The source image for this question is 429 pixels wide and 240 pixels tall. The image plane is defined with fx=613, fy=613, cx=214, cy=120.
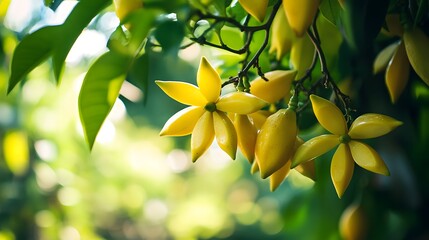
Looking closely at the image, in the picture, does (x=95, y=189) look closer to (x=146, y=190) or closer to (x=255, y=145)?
(x=146, y=190)

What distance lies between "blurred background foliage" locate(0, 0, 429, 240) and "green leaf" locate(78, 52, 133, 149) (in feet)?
0.13

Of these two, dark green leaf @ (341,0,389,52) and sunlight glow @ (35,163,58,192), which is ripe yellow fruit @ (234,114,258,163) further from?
sunlight glow @ (35,163,58,192)

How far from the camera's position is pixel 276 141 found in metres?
0.45

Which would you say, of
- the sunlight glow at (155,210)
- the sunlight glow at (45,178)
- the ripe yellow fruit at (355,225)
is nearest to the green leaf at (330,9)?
the ripe yellow fruit at (355,225)

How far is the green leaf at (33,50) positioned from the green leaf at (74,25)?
0.06 feet

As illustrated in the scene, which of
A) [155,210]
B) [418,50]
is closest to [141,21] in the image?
[418,50]

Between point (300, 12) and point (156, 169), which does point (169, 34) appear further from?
point (156, 169)

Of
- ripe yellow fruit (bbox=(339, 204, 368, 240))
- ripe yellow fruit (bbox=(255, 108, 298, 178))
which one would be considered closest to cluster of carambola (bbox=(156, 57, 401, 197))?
ripe yellow fruit (bbox=(255, 108, 298, 178))

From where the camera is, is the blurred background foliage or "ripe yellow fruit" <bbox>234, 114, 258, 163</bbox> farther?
the blurred background foliage

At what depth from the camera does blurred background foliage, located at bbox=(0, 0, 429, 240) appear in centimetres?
84

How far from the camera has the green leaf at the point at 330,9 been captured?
51cm

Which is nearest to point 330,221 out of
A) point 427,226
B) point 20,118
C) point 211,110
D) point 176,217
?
point 427,226

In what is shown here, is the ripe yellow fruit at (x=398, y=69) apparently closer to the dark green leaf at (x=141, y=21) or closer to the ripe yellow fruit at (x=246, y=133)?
the ripe yellow fruit at (x=246, y=133)

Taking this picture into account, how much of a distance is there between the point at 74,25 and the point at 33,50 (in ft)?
0.16
